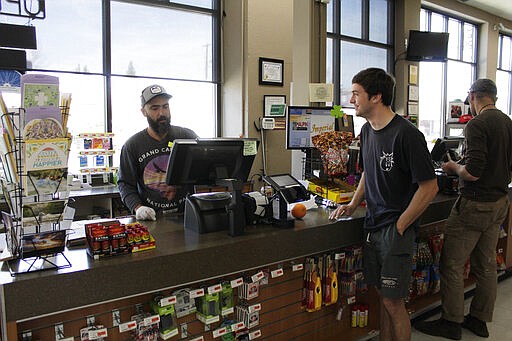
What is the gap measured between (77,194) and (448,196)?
10.3 ft

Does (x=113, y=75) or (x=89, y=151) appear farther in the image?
(x=113, y=75)

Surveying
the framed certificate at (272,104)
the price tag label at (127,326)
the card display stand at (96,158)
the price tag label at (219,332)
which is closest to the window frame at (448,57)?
the framed certificate at (272,104)

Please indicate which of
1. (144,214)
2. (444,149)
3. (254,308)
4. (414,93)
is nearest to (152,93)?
(144,214)

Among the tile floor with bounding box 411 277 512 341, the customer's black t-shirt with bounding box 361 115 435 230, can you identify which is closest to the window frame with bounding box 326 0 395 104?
the tile floor with bounding box 411 277 512 341

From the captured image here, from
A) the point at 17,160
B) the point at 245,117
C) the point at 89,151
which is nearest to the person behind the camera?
the point at 17,160

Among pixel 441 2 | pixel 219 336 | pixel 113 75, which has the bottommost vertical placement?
pixel 219 336

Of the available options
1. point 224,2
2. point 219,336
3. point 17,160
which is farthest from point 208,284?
point 224,2

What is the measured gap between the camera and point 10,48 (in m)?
3.46

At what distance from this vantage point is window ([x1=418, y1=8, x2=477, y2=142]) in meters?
8.13

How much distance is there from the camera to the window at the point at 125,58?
4477 millimetres

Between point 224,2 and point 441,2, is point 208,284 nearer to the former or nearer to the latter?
point 224,2

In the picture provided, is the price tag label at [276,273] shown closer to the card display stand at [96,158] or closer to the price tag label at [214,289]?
the price tag label at [214,289]

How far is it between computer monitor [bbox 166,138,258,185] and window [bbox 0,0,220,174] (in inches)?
105

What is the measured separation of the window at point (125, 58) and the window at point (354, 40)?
1964mm
